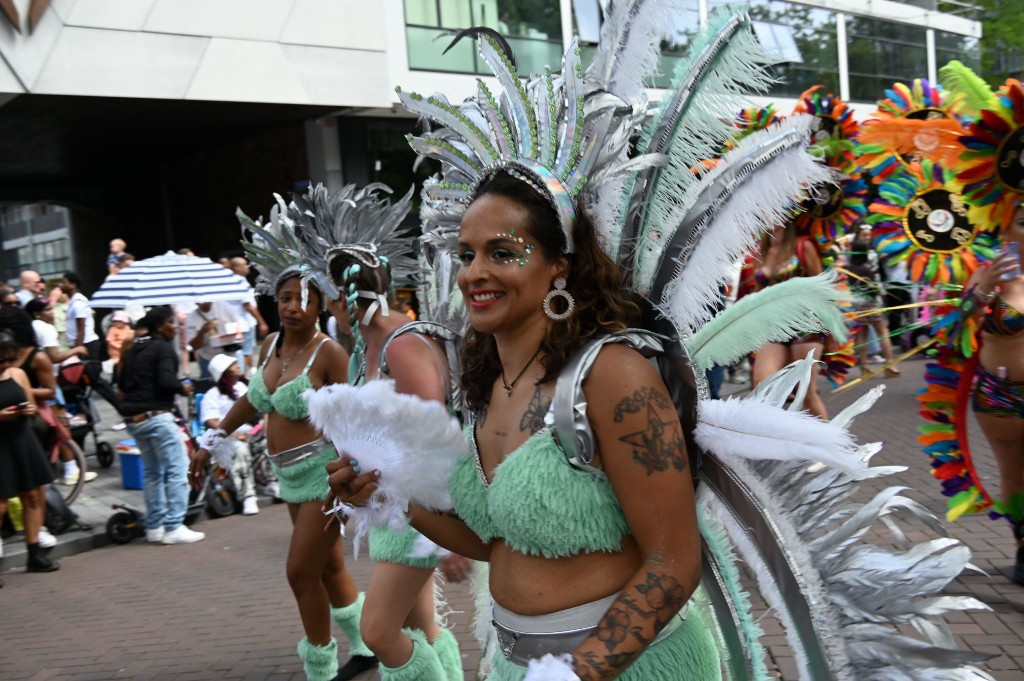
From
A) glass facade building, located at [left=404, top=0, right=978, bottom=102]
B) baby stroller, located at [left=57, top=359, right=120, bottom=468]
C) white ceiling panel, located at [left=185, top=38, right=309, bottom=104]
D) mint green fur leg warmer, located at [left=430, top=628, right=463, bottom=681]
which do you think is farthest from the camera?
glass facade building, located at [left=404, top=0, right=978, bottom=102]

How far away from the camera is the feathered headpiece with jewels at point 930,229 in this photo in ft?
17.5

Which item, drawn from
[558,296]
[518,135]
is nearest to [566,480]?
[558,296]

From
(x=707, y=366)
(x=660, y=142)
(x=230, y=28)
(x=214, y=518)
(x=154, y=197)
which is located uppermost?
(x=230, y=28)

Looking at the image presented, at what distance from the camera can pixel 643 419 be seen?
5.71 feet

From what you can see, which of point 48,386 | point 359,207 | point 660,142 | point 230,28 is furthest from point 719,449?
point 230,28

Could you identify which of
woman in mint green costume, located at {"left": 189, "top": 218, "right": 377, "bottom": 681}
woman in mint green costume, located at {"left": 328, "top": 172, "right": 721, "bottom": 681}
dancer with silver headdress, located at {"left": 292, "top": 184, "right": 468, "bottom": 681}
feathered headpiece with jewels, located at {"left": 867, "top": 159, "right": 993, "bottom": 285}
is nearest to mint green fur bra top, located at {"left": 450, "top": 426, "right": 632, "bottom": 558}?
woman in mint green costume, located at {"left": 328, "top": 172, "right": 721, "bottom": 681}

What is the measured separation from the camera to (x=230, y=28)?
15.6 metres

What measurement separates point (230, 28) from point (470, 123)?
48.9 feet

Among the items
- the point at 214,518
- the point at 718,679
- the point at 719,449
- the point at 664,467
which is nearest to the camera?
the point at 664,467

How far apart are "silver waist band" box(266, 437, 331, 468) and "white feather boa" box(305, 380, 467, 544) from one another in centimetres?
215

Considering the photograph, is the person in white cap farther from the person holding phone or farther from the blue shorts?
the person holding phone

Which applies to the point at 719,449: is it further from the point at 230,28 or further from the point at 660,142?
the point at 230,28

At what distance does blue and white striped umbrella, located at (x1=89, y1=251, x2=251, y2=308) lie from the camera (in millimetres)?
8727

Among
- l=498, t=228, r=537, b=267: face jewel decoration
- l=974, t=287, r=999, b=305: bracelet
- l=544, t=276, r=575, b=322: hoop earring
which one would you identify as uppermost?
l=498, t=228, r=537, b=267: face jewel decoration
